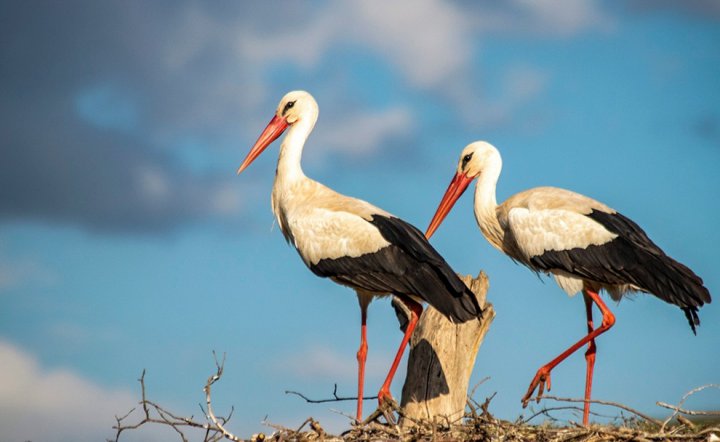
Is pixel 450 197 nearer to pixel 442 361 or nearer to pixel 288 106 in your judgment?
pixel 288 106

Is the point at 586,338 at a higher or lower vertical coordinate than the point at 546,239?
lower

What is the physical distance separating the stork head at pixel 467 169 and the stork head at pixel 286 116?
163cm

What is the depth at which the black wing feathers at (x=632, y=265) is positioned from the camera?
9.09 metres

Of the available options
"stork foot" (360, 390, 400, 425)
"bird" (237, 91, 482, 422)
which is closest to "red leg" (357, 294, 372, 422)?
"bird" (237, 91, 482, 422)

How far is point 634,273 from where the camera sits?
9273 mm

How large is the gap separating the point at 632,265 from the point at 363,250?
7.81 ft

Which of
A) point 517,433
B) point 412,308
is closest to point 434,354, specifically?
point 412,308

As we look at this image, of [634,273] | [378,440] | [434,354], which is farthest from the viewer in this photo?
[634,273]

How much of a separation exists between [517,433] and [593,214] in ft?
10.4

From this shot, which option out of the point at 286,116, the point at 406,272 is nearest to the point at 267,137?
the point at 286,116

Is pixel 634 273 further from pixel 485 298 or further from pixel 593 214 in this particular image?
pixel 485 298

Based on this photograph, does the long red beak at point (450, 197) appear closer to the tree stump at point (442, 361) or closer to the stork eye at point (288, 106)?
the stork eye at point (288, 106)

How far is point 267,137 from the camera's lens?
33.7 feet

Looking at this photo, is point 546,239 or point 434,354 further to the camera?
point 546,239
